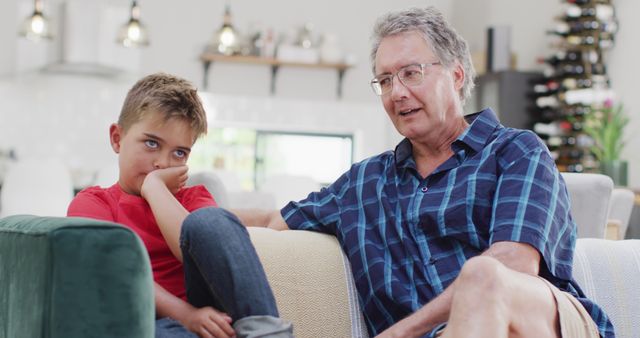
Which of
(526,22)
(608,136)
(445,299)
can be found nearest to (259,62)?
(526,22)

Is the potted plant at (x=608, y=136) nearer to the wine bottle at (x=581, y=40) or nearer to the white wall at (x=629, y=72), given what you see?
the white wall at (x=629, y=72)

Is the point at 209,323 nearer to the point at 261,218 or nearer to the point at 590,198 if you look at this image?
the point at 261,218

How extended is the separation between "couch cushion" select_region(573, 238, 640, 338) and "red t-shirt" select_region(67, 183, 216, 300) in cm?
88

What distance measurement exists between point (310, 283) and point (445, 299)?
38 cm

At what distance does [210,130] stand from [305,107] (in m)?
0.96

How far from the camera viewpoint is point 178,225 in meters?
1.73

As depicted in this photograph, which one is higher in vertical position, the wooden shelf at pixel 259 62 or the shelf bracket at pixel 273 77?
the wooden shelf at pixel 259 62

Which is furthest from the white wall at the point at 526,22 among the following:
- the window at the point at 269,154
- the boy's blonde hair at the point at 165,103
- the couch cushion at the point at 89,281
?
the couch cushion at the point at 89,281

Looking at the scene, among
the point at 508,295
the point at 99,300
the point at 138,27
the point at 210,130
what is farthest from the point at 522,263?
the point at 210,130

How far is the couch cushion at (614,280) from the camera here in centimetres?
201

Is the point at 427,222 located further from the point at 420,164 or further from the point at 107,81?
the point at 107,81

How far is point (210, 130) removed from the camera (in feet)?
28.2

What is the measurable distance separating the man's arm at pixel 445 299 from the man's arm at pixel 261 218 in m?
0.52

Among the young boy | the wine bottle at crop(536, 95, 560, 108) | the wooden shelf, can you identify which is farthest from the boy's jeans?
the wooden shelf
